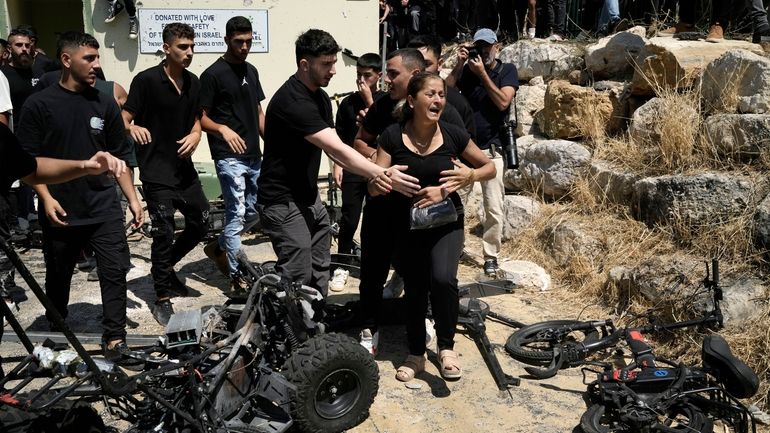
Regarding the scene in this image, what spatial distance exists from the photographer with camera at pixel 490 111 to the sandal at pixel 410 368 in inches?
82.4

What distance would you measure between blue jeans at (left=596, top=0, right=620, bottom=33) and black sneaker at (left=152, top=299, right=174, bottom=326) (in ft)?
23.4

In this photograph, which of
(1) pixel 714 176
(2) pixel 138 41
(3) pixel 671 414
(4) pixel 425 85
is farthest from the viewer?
(2) pixel 138 41

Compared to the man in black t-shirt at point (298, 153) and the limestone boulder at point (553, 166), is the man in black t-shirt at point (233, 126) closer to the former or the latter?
the man in black t-shirt at point (298, 153)

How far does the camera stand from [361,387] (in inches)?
169

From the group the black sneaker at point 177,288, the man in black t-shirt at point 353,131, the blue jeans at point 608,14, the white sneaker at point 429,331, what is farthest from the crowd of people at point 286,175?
the blue jeans at point 608,14

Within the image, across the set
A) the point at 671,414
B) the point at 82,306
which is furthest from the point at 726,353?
the point at 82,306

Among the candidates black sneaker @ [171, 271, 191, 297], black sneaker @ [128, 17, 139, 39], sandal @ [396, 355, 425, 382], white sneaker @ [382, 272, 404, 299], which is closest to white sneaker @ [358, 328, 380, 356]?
sandal @ [396, 355, 425, 382]

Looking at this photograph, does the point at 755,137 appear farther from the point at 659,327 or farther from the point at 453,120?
the point at 453,120

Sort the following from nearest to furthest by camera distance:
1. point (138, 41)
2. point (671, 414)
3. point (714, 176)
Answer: point (671, 414)
point (714, 176)
point (138, 41)

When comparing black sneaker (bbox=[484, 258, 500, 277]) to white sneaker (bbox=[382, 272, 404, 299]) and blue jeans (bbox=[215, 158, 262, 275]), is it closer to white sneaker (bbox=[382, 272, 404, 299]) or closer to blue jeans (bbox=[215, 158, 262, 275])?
white sneaker (bbox=[382, 272, 404, 299])

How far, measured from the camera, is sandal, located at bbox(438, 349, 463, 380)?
16.4 feet

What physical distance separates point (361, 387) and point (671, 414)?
170cm

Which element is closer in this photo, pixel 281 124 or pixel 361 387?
pixel 361 387

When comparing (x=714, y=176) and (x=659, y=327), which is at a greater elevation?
(x=714, y=176)
